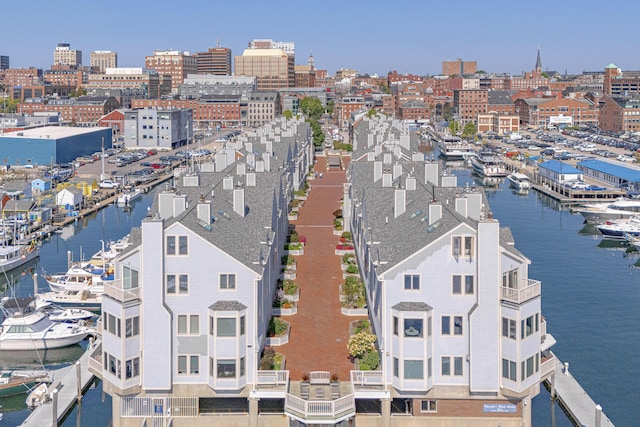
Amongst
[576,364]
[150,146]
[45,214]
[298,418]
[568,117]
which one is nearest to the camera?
[298,418]

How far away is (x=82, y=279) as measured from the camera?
4538cm

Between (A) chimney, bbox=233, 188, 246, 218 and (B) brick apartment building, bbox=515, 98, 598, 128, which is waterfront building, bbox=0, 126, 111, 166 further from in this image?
(B) brick apartment building, bbox=515, 98, 598, 128

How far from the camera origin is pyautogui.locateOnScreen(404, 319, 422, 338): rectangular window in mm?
24109

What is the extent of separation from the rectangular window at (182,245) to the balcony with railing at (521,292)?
9.06 meters

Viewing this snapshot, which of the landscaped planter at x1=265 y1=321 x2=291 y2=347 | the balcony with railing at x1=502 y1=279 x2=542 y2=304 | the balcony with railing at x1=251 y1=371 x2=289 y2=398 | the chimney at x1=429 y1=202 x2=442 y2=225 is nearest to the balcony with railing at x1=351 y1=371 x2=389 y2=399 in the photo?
the balcony with railing at x1=251 y1=371 x2=289 y2=398

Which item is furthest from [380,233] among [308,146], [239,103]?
[239,103]

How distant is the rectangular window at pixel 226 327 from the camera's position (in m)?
24.4

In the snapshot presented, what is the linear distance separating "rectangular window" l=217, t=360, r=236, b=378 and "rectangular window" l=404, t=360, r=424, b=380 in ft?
15.8

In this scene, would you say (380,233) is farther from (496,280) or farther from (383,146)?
(383,146)

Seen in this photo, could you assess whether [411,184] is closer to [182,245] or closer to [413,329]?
[413,329]

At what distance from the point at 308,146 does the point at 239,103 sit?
9327 cm

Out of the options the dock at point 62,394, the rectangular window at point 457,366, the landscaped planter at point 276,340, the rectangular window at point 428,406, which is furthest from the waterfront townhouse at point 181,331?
the rectangular window at point 457,366

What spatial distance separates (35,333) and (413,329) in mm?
19766

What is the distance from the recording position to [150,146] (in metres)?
127
